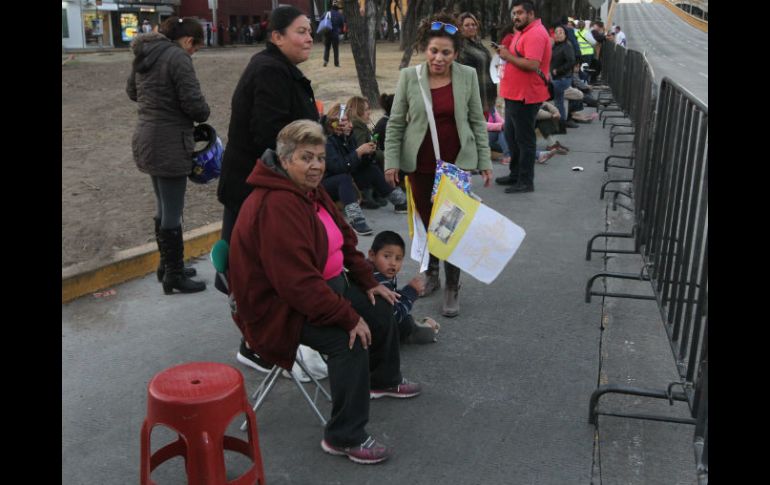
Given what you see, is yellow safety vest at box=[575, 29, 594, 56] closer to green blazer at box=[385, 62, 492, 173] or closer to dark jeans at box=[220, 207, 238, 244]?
green blazer at box=[385, 62, 492, 173]

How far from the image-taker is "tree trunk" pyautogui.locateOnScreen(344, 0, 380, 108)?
612 inches

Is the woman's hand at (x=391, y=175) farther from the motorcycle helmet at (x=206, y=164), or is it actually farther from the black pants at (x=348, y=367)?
the black pants at (x=348, y=367)

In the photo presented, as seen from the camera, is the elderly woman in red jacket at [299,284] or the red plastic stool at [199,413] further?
the elderly woman in red jacket at [299,284]

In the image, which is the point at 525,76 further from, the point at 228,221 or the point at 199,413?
the point at 199,413

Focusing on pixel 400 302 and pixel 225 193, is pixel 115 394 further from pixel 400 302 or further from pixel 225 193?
pixel 400 302

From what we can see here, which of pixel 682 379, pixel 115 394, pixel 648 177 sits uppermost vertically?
pixel 648 177

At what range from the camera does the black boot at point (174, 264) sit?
5.39 meters

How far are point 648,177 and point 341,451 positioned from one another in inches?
121

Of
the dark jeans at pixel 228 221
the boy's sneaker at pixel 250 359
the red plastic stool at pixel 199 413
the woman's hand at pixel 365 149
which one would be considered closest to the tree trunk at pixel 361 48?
the woman's hand at pixel 365 149

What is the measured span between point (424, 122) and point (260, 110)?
1339mm

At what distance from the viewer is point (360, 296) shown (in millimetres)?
3699

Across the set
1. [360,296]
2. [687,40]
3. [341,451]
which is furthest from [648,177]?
[687,40]

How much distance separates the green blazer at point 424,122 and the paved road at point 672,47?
249 centimetres

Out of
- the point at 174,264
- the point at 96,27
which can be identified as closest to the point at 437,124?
the point at 174,264
